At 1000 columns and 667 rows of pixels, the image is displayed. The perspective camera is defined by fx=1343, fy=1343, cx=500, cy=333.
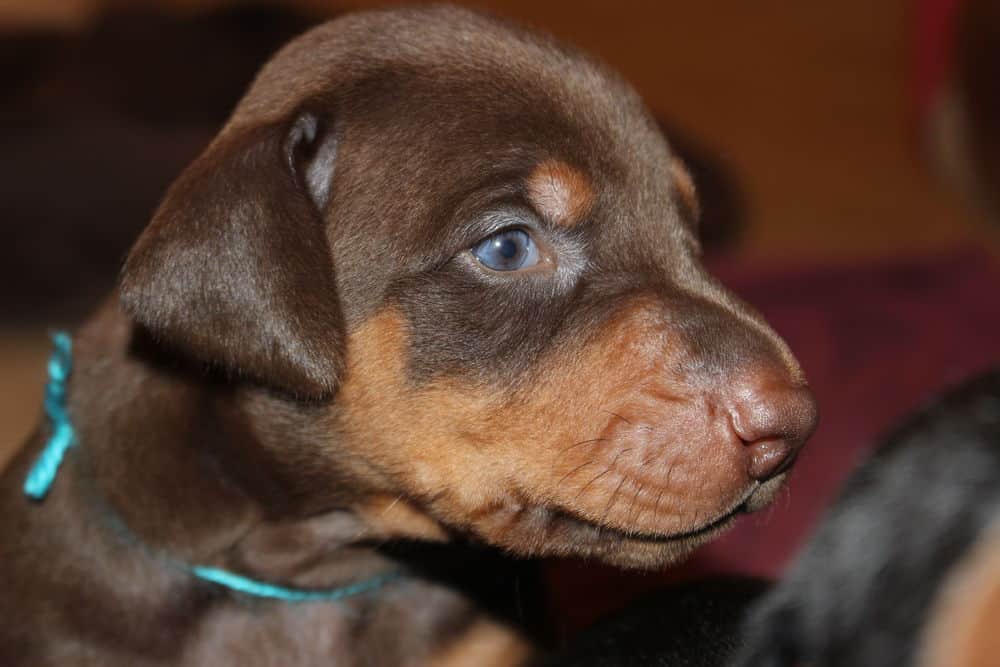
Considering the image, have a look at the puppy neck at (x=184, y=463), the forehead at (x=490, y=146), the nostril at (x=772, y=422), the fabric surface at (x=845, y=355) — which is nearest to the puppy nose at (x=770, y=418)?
the nostril at (x=772, y=422)

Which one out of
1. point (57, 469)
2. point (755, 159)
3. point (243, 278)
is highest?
point (243, 278)

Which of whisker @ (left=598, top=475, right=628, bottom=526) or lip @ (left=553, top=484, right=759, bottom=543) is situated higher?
whisker @ (left=598, top=475, right=628, bottom=526)

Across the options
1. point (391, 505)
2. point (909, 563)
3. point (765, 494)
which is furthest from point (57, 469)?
point (909, 563)

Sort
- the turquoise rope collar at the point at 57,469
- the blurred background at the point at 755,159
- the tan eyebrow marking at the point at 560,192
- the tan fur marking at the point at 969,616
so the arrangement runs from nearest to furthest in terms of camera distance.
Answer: the tan fur marking at the point at 969,616, the tan eyebrow marking at the point at 560,192, the turquoise rope collar at the point at 57,469, the blurred background at the point at 755,159

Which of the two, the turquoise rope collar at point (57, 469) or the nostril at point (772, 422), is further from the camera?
the turquoise rope collar at point (57, 469)

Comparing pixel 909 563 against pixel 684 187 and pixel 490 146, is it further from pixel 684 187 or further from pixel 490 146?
pixel 684 187

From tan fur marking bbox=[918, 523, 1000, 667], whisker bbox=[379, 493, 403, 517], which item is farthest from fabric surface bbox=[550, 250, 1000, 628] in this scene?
tan fur marking bbox=[918, 523, 1000, 667]

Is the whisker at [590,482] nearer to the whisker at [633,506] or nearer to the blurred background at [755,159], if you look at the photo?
the whisker at [633,506]

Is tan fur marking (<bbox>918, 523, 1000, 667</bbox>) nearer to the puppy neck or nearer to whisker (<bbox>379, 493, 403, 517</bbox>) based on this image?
whisker (<bbox>379, 493, 403, 517</bbox>)
